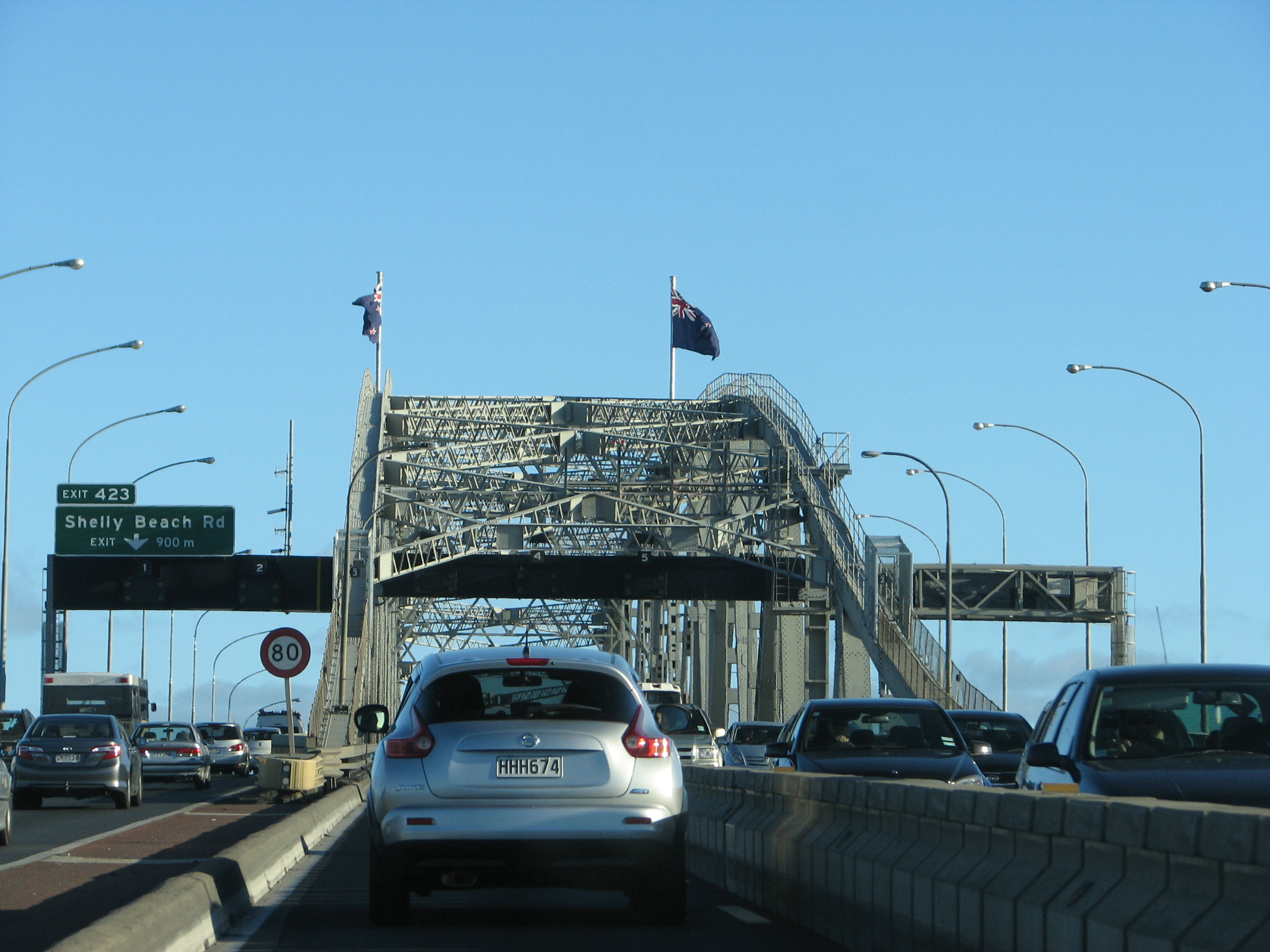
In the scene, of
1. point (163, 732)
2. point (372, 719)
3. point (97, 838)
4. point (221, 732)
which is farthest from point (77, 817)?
point (221, 732)

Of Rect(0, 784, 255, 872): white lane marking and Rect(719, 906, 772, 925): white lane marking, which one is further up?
Rect(719, 906, 772, 925): white lane marking

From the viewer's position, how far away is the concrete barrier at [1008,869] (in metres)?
5.98

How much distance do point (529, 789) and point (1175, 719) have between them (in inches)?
151

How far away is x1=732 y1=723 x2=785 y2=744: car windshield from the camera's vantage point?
3738 cm

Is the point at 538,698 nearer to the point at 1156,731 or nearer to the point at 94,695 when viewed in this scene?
the point at 1156,731

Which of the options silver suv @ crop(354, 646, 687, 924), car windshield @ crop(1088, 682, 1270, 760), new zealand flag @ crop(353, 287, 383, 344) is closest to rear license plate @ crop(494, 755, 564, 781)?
silver suv @ crop(354, 646, 687, 924)

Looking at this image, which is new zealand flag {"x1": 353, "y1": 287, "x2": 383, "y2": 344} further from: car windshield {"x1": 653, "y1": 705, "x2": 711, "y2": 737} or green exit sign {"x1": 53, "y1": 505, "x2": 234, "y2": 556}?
car windshield {"x1": 653, "y1": 705, "x2": 711, "y2": 737}

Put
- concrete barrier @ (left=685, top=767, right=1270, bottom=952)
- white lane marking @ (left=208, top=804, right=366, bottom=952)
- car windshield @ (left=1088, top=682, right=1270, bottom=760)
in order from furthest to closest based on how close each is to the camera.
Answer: car windshield @ (left=1088, top=682, right=1270, bottom=760)
white lane marking @ (left=208, top=804, right=366, bottom=952)
concrete barrier @ (left=685, top=767, right=1270, bottom=952)

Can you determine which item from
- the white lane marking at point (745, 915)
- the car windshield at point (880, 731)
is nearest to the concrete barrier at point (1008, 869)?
the white lane marking at point (745, 915)

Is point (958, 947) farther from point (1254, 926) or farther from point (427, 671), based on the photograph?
point (427, 671)

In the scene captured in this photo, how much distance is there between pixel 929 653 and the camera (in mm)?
58969

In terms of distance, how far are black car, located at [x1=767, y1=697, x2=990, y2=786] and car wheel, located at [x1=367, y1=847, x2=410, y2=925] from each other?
587cm

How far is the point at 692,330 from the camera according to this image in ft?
244

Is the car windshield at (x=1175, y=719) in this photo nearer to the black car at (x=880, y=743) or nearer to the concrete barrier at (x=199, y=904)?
the black car at (x=880, y=743)
